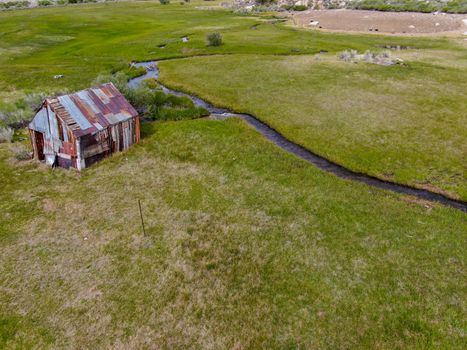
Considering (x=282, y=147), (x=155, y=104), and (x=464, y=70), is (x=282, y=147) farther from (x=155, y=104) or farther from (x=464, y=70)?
(x=464, y=70)

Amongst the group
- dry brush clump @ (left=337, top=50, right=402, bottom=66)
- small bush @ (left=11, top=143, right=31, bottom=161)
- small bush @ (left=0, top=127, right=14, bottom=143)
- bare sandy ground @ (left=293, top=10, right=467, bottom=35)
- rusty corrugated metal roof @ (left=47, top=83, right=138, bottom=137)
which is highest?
bare sandy ground @ (left=293, top=10, right=467, bottom=35)

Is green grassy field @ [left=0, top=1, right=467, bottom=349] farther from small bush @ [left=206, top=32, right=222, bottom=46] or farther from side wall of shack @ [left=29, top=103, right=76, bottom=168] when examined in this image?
small bush @ [left=206, top=32, right=222, bottom=46]

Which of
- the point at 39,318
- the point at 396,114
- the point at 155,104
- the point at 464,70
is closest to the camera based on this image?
the point at 39,318

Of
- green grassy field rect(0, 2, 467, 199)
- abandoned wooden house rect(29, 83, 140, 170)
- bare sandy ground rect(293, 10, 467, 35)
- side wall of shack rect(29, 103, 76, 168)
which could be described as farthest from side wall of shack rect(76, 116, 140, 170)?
bare sandy ground rect(293, 10, 467, 35)

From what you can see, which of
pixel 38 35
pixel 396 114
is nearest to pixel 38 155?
pixel 396 114

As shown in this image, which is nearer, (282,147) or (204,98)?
(282,147)
